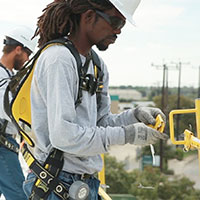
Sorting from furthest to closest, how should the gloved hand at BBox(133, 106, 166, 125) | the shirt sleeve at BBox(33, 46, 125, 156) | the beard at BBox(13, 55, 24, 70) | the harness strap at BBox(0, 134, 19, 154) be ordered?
1. the beard at BBox(13, 55, 24, 70)
2. the harness strap at BBox(0, 134, 19, 154)
3. the gloved hand at BBox(133, 106, 166, 125)
4. the shirt sleeve at BBox(33, 46, 125, 156)

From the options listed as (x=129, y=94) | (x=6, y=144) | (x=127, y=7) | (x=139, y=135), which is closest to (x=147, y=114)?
(x=139, y=135)

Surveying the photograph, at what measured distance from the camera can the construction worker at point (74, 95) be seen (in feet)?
4.00

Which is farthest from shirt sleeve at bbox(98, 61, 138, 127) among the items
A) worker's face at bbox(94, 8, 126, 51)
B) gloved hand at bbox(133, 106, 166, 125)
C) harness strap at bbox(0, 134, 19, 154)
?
harness strap at bbox(0, 134, 19, 154)

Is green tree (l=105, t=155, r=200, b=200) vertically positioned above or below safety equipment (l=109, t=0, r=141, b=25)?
below

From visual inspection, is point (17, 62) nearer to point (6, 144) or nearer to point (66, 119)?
point (6, 144)

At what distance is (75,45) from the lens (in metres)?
1.41

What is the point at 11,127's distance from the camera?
8.14 ft

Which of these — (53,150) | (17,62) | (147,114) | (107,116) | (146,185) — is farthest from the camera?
(146,185)

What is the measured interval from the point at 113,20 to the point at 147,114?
454 millimetres

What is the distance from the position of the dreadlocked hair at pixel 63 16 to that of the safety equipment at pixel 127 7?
0.04 metres

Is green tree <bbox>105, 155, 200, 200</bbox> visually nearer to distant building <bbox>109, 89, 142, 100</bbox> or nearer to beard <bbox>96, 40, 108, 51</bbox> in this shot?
beard <bbox>96, 40, 108, 51</bbox>

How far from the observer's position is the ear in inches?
52.6

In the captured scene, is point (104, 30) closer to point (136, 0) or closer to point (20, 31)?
point (136, 0)

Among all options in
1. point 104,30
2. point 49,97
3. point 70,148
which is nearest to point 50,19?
point 104,30
